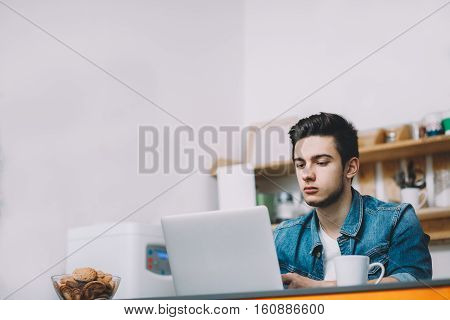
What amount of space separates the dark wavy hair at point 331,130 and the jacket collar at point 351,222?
6.6 inches

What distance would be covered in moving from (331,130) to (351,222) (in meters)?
0.34

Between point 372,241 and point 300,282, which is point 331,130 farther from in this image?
point 300,282

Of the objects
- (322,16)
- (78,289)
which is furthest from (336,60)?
(78,289)

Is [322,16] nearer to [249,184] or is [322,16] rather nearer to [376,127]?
[376,127]

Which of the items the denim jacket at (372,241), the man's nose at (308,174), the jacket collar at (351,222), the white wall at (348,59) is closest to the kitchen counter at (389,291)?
the denim jacket at (372,241)

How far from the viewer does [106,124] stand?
9.60 ft

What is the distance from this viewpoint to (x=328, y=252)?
2.00 metres

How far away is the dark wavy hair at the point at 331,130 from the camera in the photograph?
2.15 meters

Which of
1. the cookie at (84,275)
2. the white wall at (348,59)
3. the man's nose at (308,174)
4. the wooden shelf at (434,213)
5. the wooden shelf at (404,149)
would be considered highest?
the white wall at (348,59)

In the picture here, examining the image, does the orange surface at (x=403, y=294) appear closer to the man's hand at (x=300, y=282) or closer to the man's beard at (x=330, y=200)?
the man's hand at (x=300, y=282)

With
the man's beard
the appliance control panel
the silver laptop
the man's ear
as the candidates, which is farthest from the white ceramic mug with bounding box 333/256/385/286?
the appliance control panel

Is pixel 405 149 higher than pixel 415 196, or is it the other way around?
pixel 405 149

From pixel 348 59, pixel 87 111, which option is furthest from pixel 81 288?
pixel 348 59

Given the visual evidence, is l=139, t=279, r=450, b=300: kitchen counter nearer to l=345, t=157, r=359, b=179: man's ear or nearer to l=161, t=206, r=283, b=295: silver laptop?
l=161, t=206, r=283, b=295: silver laptop
